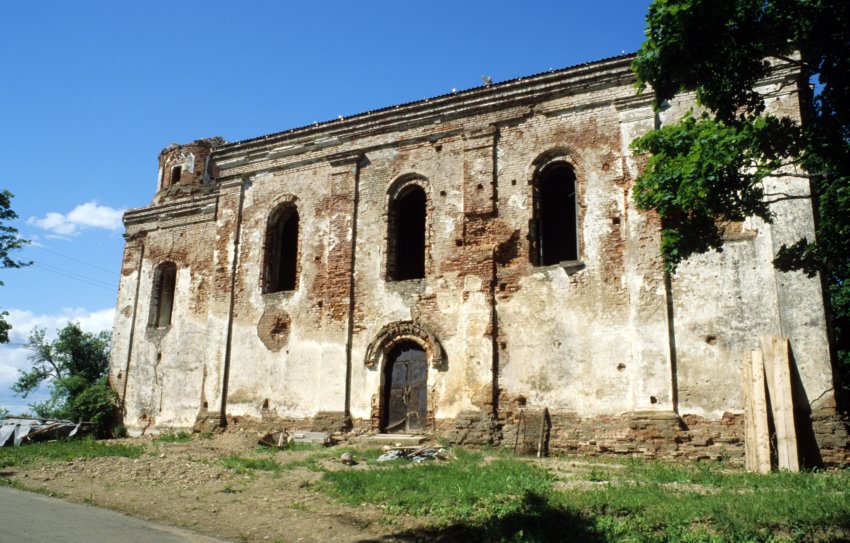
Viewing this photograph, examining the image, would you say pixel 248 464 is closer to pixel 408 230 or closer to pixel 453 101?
pixel 408 230

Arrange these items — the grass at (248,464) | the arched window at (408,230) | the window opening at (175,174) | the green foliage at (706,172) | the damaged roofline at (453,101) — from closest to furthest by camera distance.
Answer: the green foliage at (706,172)
the grass at (248,464)
the damaged roofline at (453,101)
the arched window at (408,230)
the window opening at (175,174)

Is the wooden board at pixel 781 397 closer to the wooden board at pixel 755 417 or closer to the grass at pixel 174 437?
the wooden board at pixel 755 417

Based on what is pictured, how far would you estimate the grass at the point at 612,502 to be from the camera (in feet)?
20.4

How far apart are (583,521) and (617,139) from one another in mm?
8099

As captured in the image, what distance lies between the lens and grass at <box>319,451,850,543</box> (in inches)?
245

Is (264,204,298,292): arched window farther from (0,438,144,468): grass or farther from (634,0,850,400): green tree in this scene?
(634,0,850,400): green tree

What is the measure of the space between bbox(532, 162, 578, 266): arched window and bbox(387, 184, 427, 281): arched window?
282cm

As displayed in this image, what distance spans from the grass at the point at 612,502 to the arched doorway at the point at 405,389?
3665mm

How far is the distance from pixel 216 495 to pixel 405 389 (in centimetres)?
521

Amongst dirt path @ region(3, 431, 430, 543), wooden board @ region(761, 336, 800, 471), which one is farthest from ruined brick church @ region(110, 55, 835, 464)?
dirt path @ region(3, 431, 430, 543)

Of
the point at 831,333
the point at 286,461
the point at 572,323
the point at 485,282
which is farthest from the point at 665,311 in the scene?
the point at 286,461

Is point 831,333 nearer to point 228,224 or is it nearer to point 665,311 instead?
point 665,311

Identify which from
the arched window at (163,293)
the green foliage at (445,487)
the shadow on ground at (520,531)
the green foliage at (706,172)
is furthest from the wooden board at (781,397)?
the arched window at (163,293)

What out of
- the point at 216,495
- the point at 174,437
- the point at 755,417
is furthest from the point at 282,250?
the point at 755,417
